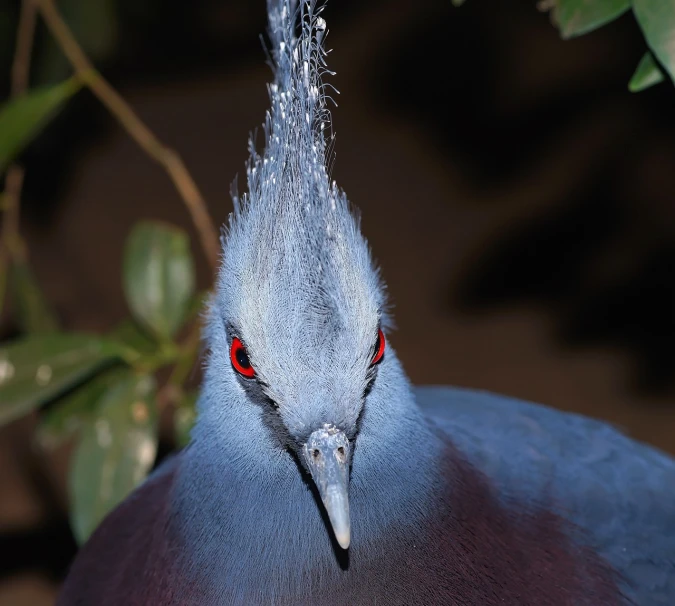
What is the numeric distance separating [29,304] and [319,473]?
127cm

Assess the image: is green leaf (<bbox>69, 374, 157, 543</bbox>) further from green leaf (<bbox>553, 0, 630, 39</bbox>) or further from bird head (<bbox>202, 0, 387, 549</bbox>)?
green leaf (<bbox>553, 0, 630, 39</bbox>)

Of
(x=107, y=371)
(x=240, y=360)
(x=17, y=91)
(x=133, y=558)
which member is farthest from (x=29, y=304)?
(x=240, y=360)

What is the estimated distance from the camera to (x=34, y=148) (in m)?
2.94

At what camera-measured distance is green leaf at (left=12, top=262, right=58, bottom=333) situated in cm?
209

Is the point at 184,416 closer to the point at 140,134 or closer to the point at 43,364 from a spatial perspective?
the point at 43,364

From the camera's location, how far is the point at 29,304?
2104 millimetres

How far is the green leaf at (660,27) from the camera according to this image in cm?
110

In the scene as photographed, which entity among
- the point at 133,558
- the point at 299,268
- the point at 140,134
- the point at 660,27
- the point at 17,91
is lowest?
the point at 133,558

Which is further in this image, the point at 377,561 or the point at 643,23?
the point at 377,561

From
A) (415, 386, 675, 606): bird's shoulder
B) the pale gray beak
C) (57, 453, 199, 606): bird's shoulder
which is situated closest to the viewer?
the pale gray beak

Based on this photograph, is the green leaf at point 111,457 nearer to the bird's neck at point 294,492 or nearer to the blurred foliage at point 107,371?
the blurred foliage at point 107,371

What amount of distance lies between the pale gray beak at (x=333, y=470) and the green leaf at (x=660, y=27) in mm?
615

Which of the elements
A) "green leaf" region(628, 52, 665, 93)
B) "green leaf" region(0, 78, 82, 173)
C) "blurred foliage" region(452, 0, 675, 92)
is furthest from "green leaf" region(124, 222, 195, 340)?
"green leaf" region(628, 52, 665, 93)

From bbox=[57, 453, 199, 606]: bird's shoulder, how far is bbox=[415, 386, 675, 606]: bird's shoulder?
1.54 feet
